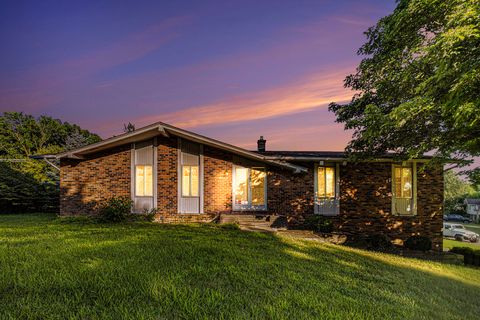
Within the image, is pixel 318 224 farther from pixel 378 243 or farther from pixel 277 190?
pixel 378 243

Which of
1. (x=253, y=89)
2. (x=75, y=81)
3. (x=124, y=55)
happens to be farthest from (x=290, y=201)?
(x=75, y=81)

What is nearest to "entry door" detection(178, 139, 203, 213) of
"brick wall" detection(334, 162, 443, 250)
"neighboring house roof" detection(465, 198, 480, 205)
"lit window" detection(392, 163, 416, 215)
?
"brick wall" detection(334, 162, 443, 250)

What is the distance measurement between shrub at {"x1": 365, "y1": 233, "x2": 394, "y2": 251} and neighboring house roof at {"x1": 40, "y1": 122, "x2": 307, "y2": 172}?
4484 mm

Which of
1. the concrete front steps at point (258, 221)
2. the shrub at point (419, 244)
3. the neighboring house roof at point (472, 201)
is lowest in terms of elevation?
the neighboring house roof at point (472, 201)

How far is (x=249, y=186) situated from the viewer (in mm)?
12148

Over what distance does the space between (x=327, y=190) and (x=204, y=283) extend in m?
9.66

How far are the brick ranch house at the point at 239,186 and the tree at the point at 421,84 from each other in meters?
2.08

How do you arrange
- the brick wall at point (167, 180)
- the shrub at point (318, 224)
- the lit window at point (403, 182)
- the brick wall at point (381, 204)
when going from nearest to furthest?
the shrub at point (318, 224)
the brick wall at point (167, 180)
the brick wall at point (381, 204)
the lit window at point (403, 182)

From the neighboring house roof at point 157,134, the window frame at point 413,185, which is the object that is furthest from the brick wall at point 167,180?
the window frame at point 413,185

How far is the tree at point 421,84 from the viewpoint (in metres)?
6.60

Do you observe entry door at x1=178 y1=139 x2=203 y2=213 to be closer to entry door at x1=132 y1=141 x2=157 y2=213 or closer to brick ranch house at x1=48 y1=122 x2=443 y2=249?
brick ranch house at x1=48 y1=122 x2=443 y2=249

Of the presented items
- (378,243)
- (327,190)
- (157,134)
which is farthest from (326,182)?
(157,134)

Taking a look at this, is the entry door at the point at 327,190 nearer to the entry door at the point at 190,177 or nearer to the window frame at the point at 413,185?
the window frame at the point at 413,185

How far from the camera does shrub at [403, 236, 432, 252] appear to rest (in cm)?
1168
